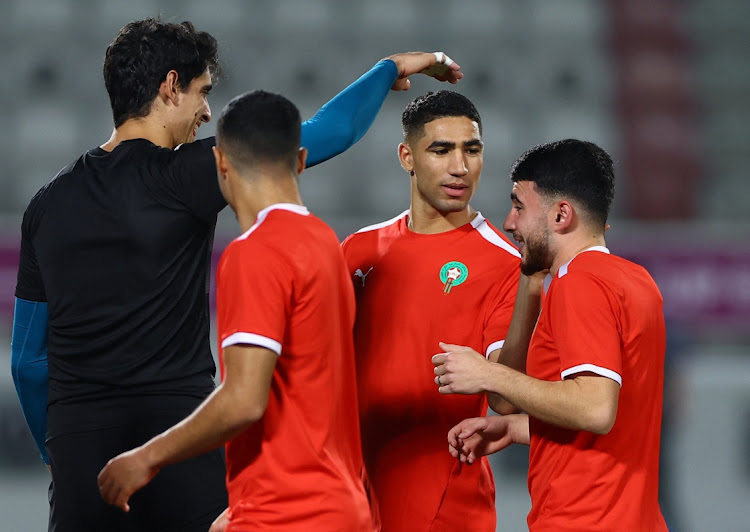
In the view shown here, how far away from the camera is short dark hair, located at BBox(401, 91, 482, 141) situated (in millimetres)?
2969

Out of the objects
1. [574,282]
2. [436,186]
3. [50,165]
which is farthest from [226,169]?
[50,165]

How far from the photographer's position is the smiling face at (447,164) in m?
2.90

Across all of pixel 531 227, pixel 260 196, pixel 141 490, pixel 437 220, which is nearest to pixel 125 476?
pixel 141 490

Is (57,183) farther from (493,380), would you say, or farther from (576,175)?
(576,175)

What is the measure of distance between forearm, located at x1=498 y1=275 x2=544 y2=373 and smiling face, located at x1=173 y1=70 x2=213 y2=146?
90 cm

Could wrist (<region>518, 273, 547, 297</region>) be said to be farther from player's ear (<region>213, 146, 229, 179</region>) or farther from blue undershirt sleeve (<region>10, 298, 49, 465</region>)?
blue undershirt sleeve (<region>10, 298, 49, 465</region>)

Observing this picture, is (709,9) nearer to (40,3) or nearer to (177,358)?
(40,3)

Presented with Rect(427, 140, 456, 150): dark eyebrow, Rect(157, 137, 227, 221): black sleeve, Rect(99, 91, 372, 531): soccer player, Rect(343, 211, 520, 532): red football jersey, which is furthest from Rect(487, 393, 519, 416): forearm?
Rect(157, 137, 227, 221): black sleeve

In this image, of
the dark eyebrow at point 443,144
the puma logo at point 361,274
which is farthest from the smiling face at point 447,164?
the puma logo at point 361,274

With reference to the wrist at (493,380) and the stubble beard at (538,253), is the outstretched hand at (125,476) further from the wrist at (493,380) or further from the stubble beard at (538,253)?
the stubble beard at (538,253)

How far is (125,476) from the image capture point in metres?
1.93

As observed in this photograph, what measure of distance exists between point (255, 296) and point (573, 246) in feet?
2.77

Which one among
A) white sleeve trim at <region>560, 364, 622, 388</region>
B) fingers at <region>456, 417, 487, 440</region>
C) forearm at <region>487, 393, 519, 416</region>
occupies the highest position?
white sleeve trim at <region>560, 364, 622, 388</region>

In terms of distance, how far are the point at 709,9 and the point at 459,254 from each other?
23.6 feet
